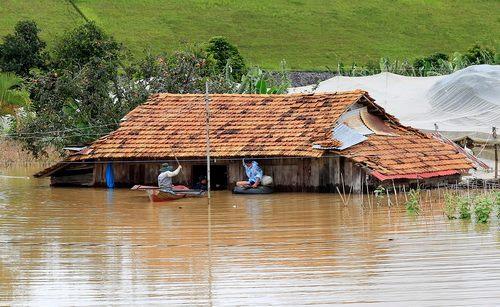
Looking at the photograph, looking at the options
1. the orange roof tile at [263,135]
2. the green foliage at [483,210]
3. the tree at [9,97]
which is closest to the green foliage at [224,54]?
the tree at [9,97]

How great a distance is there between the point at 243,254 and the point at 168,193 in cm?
946

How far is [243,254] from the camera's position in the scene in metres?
16.8

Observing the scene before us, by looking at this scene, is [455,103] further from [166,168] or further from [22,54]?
[22,54]

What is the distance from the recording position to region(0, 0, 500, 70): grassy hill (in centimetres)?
6912

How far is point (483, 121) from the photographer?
32.9 metres

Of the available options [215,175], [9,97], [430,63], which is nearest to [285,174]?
[215,175]

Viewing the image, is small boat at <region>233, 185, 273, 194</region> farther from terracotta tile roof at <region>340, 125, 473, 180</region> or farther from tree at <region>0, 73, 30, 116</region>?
tree at <region>0, 73, 30, 116</region>

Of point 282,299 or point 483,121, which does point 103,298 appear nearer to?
point 282,299

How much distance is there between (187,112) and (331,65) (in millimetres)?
36980

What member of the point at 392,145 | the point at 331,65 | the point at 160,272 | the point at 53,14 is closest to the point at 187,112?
the point at 392,145

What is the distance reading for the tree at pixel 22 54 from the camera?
51688 millimetres

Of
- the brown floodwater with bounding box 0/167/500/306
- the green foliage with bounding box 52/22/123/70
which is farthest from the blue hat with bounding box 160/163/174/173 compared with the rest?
the green foliage with bounding box 52/22/123/70

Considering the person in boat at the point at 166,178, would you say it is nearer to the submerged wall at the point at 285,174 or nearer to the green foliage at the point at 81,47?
the submerged wall at the point at 285,174

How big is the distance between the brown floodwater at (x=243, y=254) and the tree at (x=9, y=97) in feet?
49.1
